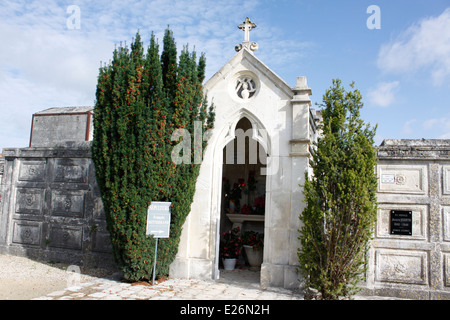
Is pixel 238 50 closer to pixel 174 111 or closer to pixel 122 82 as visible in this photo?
pixel 174 111

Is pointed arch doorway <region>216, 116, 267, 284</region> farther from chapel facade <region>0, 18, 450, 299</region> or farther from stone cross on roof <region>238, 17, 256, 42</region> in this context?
stone cross on roof <region>238, 17, 256, 42</region>

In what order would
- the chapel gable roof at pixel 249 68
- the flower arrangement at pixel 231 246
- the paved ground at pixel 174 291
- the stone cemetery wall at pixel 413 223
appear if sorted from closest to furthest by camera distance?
the paved ground at pixel 174 291 → the stone cemetery wall at pixel 413 223 → the chapel gable roof at pixel 249 68 → the flower arrangement at pixel 231 246

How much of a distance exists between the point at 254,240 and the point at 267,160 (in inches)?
113

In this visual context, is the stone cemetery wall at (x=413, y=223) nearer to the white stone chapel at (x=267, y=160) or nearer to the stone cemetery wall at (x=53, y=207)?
→ the white stone chapel at (x=267, y=160)

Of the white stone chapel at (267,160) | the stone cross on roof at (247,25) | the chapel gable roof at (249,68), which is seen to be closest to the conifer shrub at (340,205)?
the white stone chapel at (267,160)

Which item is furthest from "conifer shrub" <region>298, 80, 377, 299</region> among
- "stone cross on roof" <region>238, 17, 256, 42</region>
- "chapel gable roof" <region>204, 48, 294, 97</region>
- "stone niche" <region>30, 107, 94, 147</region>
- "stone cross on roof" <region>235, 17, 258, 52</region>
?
"stone niche" <region>30, 107, 94, 147</region>

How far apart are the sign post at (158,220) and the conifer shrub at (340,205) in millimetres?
2569

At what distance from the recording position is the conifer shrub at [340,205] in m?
6.30

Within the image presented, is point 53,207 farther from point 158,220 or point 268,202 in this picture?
point 268,202
